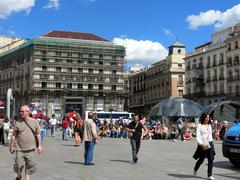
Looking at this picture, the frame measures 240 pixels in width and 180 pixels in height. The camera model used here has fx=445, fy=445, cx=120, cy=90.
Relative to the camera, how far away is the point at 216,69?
264 feet

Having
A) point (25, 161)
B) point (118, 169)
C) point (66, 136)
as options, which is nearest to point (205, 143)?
point (118, 169)

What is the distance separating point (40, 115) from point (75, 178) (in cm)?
1433

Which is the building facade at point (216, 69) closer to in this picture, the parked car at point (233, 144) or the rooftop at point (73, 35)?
the rooftop at point (73, 35)

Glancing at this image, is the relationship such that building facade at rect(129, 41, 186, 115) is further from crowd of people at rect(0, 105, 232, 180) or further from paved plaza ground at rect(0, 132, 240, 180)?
paved plaza ground at rect(0, 132, 240, 180)

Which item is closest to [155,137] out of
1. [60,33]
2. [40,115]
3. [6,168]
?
[40,115]

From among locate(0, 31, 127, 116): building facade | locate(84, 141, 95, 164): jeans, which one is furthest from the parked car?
locate(0, 31, 127, 116): building facade

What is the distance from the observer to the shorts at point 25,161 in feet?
27.8

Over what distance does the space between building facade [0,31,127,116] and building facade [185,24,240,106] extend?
14502mm

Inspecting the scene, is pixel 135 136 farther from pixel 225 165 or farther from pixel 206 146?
pixel 206 146

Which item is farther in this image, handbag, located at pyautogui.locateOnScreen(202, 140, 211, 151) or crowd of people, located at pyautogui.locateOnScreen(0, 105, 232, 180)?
handbag, located at pyautogui.locateOnScreen(202, 140, 211, 151)

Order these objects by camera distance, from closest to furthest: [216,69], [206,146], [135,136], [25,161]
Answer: [25,161], [206,146], [135,136], [216,69]

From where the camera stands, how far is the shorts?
8.47 m

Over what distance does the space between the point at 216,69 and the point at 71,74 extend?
28523mm

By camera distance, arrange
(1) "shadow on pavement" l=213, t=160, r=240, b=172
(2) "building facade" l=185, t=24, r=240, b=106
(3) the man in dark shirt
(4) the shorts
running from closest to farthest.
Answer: (4) the shorts → (1) "shadow on pavement" l=213, t=160, r=240, b=172 → (3) the man in dark shirt → (2) "building facade" l=185, t=24, r=240, b=106
